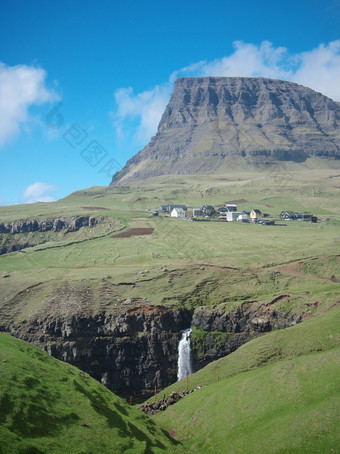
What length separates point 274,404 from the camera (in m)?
24.3

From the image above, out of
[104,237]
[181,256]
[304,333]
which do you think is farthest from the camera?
[104,237]

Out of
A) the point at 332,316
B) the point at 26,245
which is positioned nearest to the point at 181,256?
the point at 332,316

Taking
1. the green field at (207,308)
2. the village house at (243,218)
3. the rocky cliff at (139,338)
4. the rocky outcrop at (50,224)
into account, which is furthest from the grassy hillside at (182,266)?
the rocky outcrop at (50,224)

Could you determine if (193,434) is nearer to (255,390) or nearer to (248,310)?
(255,390)

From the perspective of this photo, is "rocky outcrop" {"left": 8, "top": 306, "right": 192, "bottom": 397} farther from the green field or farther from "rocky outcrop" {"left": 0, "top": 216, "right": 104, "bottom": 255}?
"rocky outcrop" {"left": 0, "top": 216, "right": 104, "bottom": 255}

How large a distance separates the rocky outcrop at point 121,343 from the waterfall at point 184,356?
29.2 inches

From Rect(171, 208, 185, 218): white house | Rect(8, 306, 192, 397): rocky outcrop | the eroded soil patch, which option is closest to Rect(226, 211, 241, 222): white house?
Rect(171, 208, 185, 218): white house

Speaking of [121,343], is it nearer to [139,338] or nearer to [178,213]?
[139,338]

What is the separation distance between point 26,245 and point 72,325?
85.3m

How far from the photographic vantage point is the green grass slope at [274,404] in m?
20.1

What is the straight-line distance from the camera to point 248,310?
56.7 metres

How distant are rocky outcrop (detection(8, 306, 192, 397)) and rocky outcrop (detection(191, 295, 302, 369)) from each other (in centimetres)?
354

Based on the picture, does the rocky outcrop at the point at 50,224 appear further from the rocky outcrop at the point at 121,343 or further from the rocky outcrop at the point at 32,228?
the rocky outcrop at the point at 121,343

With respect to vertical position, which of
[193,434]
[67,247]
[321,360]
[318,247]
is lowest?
[193,434]
